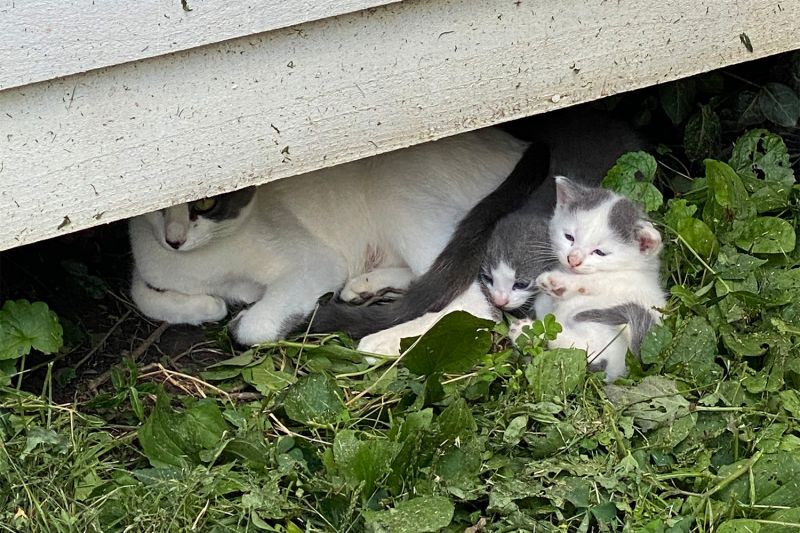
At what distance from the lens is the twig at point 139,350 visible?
105 inches

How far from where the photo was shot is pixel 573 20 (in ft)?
7.95

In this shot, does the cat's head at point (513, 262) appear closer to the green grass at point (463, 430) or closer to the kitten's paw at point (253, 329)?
the green grass at point (463, 430)

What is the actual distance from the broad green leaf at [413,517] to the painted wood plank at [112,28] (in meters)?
1.12

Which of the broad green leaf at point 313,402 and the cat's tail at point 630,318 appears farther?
the cat's tail at point 630,318

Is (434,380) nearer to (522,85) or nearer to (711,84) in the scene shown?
(522,85)

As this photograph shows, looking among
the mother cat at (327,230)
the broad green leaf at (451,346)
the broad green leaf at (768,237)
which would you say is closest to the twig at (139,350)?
the mother cat at (327,230)

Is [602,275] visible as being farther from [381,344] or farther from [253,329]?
[253,329]

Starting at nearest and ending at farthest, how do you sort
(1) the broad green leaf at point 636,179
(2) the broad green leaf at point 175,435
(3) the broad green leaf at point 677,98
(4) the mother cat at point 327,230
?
1. (2) the broad green leaf at point 175,435
2. (1) the broad green leaf at point 636,179
3. (4) the mother cat at point 327,230
4. (3) the broad green leaf at point 677,98

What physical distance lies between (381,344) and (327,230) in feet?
1.84

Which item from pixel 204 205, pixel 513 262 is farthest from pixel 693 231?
pixel 204 205

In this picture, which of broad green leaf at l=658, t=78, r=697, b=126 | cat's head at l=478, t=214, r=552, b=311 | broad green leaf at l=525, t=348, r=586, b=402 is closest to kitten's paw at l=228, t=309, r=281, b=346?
cat's head at l=478, t=214, r=552, b=311

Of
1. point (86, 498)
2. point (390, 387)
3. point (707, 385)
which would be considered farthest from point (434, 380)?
point (86, 498)

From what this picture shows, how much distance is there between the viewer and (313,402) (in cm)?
239

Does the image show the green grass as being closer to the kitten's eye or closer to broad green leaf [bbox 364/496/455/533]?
broad green leaf [bbox 364/496/455/533]
